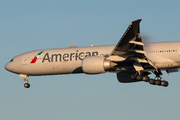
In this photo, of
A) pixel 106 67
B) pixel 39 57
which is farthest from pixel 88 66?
pixel 39 57

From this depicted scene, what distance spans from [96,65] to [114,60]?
5.04 feet

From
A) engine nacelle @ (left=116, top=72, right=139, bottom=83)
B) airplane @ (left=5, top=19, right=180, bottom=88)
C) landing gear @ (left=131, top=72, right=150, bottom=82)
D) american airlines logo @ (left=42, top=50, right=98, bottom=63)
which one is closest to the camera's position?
airplane @ (left=5, top=19, right=180, bottom=88)

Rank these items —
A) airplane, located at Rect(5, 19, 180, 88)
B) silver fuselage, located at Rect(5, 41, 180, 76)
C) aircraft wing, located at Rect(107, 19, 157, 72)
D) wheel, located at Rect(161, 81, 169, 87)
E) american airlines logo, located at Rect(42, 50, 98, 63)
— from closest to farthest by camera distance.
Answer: aircraft wing, located at Rect(107, 19, 157, 72), airplane, located at Rect(5, 19, 180, 88), silver fuselage, located at Rect(5, 41, 180, 76), american airlines logo, located at Rect(42, 50, 98, 63), wheel, located at Rect(161, 81, 169, 87)

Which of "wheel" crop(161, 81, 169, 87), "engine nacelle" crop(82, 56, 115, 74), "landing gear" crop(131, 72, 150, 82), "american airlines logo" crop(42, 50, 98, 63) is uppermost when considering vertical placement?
"american airlines logo" crop(42, 50, 98, 63)

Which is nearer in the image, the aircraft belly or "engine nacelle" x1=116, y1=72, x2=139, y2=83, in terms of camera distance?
the aircraft belly

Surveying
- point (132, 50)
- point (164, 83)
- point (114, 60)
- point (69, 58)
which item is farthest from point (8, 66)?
point (164, 83)

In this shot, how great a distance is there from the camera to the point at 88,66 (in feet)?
97.6

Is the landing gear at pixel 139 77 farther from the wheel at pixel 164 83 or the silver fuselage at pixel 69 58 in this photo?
the wheel at pixel 164 83

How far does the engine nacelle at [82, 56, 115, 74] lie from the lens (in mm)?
29406

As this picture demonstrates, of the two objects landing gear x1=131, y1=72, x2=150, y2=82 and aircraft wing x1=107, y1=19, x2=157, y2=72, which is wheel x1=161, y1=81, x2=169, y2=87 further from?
aircraft wing x1=107, y1=19, x2=157, y2=72

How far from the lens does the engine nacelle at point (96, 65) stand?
29.4 meters

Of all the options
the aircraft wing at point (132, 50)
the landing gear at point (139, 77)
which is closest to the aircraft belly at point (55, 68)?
the aircraft wing at point (132, 50)

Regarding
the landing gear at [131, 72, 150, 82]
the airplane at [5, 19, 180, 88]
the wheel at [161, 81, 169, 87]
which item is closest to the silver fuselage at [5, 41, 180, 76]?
the airplane at [5, 19, 180, 88]

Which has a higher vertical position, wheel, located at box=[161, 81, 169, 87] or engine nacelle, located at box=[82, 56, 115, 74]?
engine nacelle, located at box=[82, 56, 115, 74]
